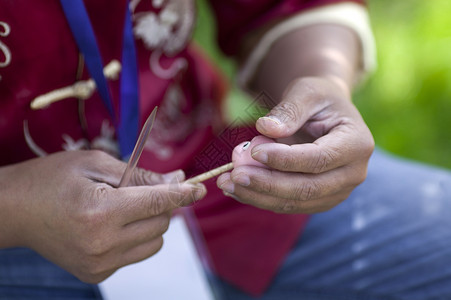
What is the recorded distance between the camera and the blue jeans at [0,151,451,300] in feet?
2.29

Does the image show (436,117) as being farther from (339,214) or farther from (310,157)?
(310,157)

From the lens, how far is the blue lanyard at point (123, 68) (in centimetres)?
60

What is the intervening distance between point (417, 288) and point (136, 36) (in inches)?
22.5

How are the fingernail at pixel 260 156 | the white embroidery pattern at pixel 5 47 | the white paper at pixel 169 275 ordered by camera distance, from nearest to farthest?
the fingernail at pixel 260 156 → the white embroidery pattern at pixel 5 47 → the white paper at pixel 169 275

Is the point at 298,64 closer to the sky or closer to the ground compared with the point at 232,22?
closer to the ground

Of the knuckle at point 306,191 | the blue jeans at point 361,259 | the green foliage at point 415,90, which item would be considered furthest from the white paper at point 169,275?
the green foliage at point 415,90

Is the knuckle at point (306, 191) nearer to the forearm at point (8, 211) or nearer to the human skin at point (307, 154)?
the human skin at point (307, 154)

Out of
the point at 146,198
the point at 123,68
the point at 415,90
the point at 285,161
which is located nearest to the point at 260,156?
the point at 285,161

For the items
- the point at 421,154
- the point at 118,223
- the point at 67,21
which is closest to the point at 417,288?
the point at 118,223

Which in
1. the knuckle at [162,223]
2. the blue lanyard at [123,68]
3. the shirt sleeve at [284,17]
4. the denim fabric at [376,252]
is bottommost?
the denim fabric at [376,252]

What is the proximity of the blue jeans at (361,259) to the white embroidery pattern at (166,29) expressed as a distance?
356mm

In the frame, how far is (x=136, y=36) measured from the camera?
74cm

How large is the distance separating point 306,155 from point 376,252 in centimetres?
33

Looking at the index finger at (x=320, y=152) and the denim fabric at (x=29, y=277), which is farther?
the denim fabric at (x=29, y=277)
